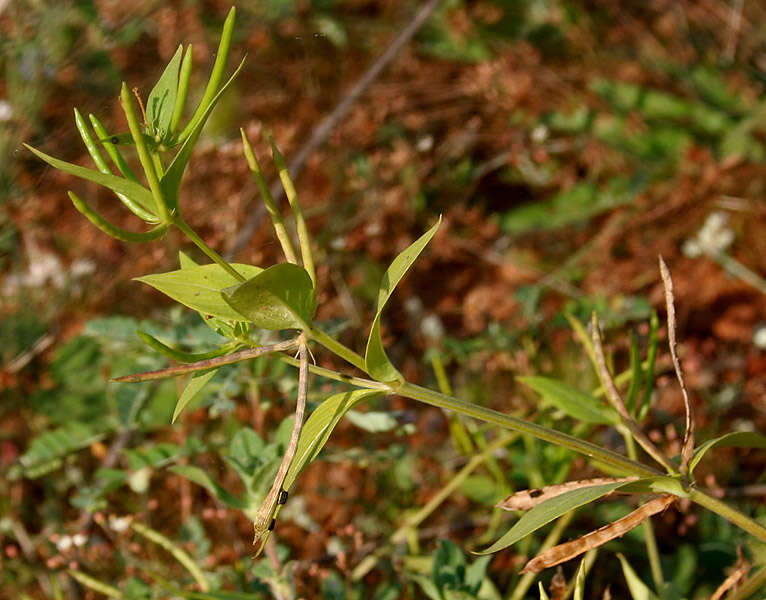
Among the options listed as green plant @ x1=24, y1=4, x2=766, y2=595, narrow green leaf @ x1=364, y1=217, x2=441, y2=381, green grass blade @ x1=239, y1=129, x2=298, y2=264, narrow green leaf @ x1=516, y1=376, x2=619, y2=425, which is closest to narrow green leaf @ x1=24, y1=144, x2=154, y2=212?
green plant @ x1=24, y1=4, x2=766, y2=595

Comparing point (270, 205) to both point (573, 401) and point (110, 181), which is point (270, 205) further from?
point (573, 401)

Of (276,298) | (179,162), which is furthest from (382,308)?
(179,162)

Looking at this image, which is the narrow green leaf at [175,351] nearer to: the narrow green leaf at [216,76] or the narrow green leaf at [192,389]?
the narrow green leaf at [192,389]

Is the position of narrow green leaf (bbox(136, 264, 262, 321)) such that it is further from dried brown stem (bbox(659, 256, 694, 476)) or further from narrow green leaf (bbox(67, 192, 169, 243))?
dried brown stem (bbox(659, 256, 694, 476))

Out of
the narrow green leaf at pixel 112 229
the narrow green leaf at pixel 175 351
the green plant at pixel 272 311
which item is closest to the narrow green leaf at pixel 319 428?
the green plant at pixel 272 311

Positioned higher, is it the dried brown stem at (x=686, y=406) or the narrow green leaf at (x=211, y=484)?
the dried brown stem at (x=686, y=406)

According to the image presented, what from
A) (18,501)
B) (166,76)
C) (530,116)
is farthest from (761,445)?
(530,116)
